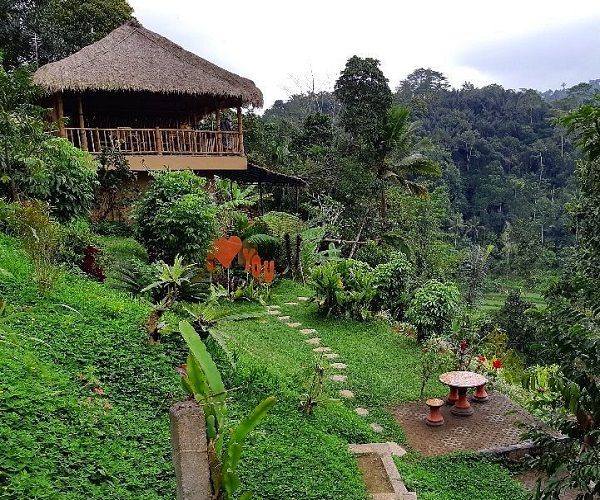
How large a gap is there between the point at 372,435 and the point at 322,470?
126 cm

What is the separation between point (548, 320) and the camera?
2.62 meters

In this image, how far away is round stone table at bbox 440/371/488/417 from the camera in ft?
17.0

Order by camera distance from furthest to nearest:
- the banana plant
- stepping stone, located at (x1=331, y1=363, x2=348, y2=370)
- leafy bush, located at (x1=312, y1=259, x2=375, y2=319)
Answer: leafy bush, located at (x1=312, y1=259, x2=375, y2=319) → stepping stone, located at (x1=331, y1=363, x2=348, y2=370) → the banana plant

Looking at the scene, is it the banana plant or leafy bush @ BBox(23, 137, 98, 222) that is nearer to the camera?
the banana plant

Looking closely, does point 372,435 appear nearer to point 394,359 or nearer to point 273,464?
point 273,464

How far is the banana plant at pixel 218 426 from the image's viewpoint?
2395 millimetres

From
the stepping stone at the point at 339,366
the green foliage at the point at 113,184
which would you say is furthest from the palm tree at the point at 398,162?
the stepping stone at the point at 339,366

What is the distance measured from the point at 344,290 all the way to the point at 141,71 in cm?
721

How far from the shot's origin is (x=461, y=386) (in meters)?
5.12

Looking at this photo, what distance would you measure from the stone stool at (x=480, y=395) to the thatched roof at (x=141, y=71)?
9037 mm

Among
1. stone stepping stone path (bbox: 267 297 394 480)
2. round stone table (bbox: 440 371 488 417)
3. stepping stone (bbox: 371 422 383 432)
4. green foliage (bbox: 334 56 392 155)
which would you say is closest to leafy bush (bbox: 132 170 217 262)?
stone stepping stone path (bbox: 267 297 394 480)

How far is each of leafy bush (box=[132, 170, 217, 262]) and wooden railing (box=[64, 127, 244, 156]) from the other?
12.8ft

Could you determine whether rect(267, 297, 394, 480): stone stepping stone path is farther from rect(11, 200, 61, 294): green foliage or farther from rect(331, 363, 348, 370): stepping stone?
rect(11, 200, 61, 294): green foliage

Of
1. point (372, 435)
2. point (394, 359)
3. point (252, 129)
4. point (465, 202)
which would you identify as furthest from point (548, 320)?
point (465, 202)
